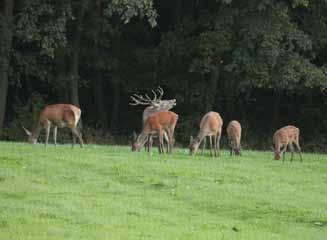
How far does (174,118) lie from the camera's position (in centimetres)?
2514

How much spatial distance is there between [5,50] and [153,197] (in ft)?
64.1

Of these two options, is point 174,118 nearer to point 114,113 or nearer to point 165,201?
point 165,201

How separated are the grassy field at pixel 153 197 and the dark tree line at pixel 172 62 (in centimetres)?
1271

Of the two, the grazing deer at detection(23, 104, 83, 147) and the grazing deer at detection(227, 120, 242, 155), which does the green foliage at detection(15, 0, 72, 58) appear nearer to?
the grazing deer at detection(23, 104, 83, 147)

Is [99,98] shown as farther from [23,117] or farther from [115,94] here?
[23,117]

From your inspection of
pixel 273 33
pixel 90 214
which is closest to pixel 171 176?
pixel 90 214

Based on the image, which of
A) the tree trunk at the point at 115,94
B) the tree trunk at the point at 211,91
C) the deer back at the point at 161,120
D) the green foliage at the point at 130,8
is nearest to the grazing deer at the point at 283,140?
the deer back at the point at 161,120

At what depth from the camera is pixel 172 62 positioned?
38.2m

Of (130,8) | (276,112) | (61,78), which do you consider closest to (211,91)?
(276,112)

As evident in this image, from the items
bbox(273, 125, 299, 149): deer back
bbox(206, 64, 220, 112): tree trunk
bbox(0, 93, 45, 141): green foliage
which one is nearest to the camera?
bbox(273, 125, 299, 149): deer back

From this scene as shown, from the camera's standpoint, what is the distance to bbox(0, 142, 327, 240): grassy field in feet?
44.3

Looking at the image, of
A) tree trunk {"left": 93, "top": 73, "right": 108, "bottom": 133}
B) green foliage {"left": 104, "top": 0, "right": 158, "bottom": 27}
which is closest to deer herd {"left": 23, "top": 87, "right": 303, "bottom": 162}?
green foliage {"left": 104, "top": 0, "right": 158, "bottom": 27}

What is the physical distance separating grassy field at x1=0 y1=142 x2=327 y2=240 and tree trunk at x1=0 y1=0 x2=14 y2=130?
1281cm

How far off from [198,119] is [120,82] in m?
3.61
